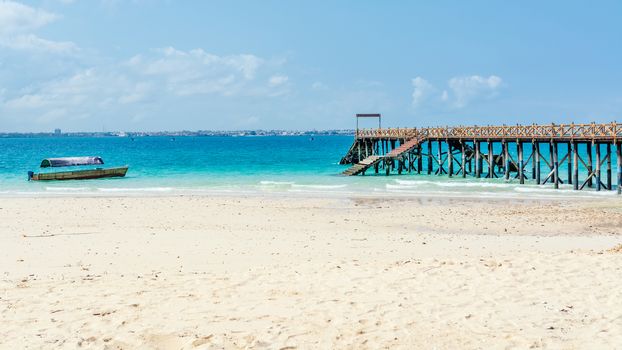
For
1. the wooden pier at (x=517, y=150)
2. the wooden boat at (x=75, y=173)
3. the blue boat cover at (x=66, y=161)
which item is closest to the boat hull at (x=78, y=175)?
the wooden boat at (x=75, y=173)

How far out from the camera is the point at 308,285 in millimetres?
10539

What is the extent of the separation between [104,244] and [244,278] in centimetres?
606

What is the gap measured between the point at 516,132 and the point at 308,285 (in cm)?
3140

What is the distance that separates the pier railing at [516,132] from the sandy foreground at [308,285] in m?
12.8

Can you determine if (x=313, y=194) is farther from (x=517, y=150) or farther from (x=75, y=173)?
(x=75, y=173)

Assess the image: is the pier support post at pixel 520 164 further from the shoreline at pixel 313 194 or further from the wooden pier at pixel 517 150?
the shoreline at pixel 313 194

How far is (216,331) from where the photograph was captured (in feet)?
26.3

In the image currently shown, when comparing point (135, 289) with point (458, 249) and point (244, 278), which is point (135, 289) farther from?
Answer: point (458, 249)

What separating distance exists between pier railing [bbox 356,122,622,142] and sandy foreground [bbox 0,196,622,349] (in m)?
12.8

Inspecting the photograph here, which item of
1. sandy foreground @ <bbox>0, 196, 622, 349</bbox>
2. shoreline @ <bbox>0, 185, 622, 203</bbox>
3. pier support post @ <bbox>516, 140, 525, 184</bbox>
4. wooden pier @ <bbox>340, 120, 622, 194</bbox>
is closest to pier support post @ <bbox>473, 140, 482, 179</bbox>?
wooden pier @ <bbox>340, 120, 622, 194</bbox>

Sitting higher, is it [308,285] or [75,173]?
[75,173]

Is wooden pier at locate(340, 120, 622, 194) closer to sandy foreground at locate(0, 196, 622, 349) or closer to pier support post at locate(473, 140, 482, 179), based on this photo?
pier support post at locate(473, 140, 482, 179)

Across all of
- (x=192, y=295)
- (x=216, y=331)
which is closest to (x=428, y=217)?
(x=192, y=295)

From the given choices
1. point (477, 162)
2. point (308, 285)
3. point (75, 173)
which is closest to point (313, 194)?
point (477, 162)
